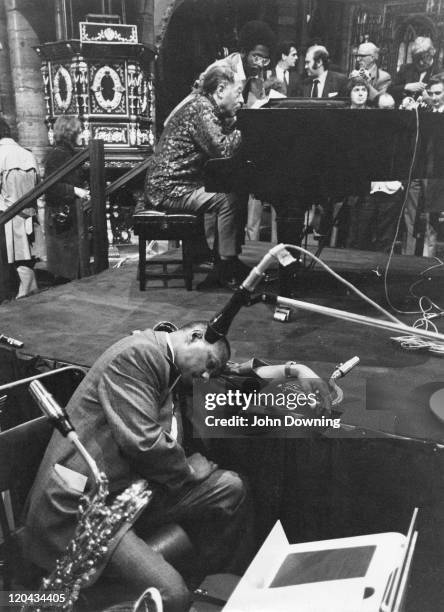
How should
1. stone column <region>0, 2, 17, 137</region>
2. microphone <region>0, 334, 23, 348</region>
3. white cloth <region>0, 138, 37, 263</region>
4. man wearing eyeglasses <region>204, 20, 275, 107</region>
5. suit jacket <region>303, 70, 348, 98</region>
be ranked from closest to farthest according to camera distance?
microphone <region>0, 334, 23, 348</region>
white cloth <region>0, 138, 37, 263</region>
suit jacket <region>303, 70, 348, 98</region>
man wearing eyeglasses <region>204, 20, 275, 107</region>
stone column <region>0, 2, 17, 137</region>

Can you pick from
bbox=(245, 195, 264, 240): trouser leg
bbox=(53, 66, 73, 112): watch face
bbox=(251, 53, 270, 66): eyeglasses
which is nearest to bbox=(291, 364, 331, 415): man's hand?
bbox=(245, 195, 264, 240): trouser leg

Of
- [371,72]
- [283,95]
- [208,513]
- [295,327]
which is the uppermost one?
[371,72]

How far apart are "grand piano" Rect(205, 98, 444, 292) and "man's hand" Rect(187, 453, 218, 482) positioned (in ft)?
5.01

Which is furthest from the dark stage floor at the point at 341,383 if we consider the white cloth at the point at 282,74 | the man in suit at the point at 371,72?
the white cloth at the point at 282,74

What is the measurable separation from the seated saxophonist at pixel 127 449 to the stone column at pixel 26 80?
573 cm

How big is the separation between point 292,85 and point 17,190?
3.04m

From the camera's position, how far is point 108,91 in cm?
682

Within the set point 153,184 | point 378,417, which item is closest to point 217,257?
point 153,184

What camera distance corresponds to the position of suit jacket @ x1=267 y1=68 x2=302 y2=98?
5352 mm

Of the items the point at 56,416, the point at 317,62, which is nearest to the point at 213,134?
the point at 317,62

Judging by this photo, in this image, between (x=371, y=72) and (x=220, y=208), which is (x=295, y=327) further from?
(x=371, y=72)

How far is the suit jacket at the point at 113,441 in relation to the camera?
1.83 meters

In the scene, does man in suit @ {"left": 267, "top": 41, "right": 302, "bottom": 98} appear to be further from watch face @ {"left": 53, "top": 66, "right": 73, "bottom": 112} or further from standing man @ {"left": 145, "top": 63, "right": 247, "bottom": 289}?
watch face @ {"left": 53, "top": 66, "right": 73, "bottom": 112}

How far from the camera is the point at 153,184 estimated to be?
399 cm
